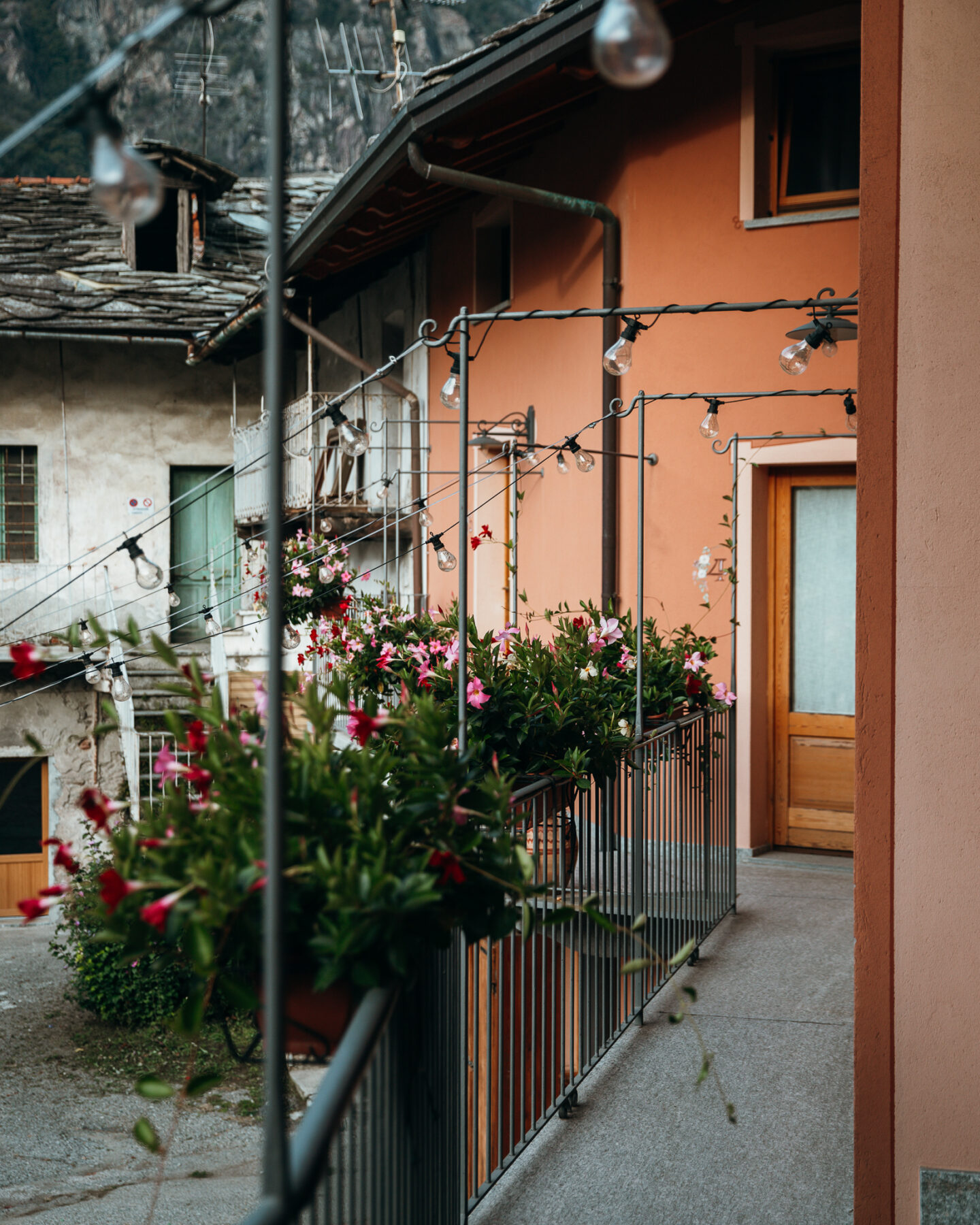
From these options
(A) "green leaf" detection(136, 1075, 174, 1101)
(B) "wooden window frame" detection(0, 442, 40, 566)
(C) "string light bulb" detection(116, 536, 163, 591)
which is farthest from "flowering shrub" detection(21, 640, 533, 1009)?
(B) "wooden window frame" detection(0, 442, 40, 566)

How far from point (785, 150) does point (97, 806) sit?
22.6ft

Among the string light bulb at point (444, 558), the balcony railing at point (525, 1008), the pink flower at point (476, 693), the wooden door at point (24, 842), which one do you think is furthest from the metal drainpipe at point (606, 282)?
the wooden door at point (24, 842)

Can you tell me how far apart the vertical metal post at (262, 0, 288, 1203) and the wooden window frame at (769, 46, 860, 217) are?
6539 millimetres

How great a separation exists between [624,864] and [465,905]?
8.59ft

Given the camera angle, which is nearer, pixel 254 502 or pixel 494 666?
pixel 494 666

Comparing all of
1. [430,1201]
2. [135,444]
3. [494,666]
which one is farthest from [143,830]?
[135,444]

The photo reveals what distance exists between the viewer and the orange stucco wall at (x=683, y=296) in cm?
715

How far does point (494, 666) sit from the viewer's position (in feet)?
14.2

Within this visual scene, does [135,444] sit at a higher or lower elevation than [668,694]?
higher

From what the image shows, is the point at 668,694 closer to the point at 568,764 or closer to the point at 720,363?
the point at 568,764

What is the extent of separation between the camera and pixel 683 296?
7473mm

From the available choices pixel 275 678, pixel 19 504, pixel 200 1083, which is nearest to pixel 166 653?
pixel 275 678

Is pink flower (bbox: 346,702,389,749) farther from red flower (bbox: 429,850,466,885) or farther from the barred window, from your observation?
the barred window

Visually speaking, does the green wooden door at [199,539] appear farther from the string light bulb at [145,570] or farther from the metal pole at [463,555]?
the metal pole at [463,555]
